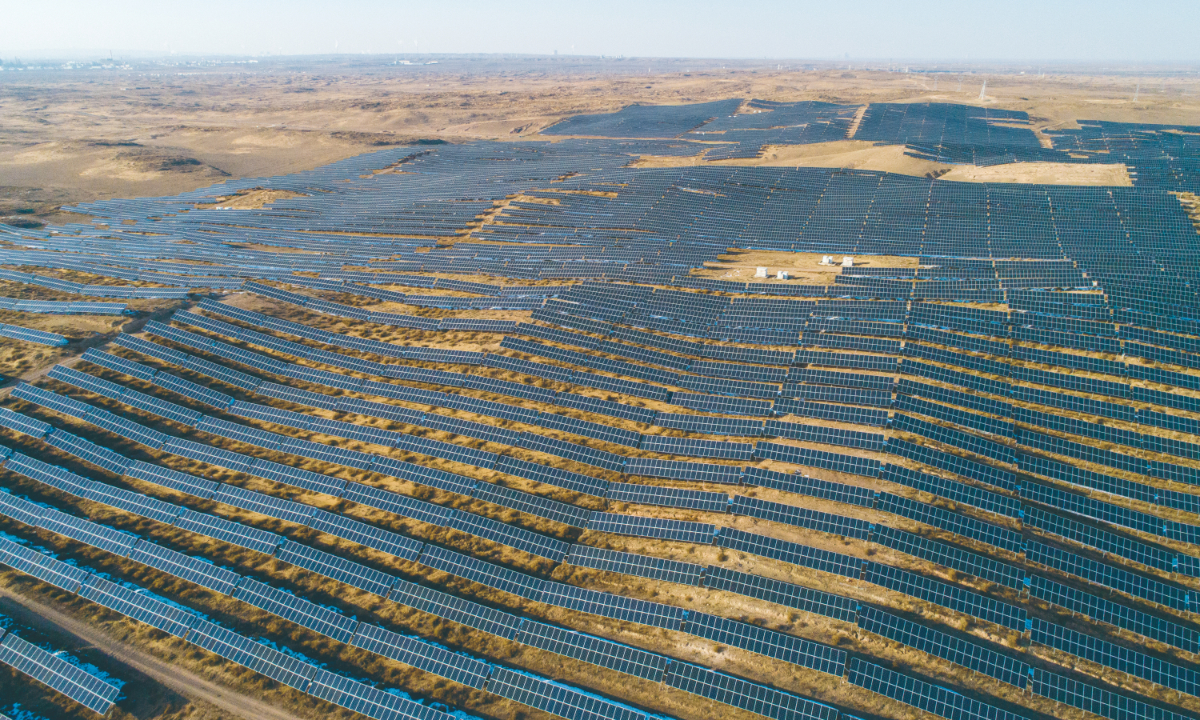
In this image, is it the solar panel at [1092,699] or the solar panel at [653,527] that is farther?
the solar panel at [653,527]

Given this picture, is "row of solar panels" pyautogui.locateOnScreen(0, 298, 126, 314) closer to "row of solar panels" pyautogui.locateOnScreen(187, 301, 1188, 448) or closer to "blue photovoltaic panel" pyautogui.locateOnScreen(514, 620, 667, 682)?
"row of solar panels" pyautogui.locateOnScreen(187, 301, 1188, 448)

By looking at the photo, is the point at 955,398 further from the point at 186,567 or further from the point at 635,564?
the point at 186,567

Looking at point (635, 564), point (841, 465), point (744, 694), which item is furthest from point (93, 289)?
point (841, 465)

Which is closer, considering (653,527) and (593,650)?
(593,650)

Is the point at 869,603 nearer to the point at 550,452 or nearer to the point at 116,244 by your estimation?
the point at 550,452

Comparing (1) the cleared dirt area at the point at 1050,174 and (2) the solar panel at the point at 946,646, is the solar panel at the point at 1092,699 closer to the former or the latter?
(2) the solar panel at the point at 946,646

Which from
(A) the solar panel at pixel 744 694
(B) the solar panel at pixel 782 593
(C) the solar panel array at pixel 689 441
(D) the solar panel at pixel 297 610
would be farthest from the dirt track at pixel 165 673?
(B) the solar panel at pixel 782 593

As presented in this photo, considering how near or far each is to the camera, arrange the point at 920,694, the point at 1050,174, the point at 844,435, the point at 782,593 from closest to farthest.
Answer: the point at 920,694 → the point at 782,593 → the point at 844,435 → the point at 1050,174

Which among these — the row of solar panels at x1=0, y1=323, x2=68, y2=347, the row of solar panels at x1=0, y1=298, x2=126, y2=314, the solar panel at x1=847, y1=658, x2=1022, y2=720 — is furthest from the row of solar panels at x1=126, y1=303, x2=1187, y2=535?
the row of solar panels at x1=0, y1=298, x2=126, y2=314
